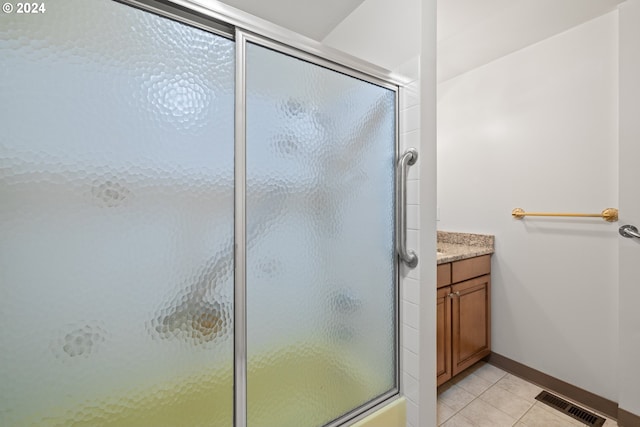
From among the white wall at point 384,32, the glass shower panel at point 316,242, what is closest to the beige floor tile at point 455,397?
the glass shower panel at point 316,242

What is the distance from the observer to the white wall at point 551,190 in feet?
5.27

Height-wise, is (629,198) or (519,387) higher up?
(629,198)

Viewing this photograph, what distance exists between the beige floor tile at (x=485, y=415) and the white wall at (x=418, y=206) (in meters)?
0.52

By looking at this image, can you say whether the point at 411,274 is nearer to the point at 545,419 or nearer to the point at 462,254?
the point at 462,254

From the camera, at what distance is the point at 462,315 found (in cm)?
182

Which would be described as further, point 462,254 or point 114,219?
point 462,254

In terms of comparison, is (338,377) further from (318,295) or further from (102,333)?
(102,333)

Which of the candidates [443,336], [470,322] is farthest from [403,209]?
[470,322]

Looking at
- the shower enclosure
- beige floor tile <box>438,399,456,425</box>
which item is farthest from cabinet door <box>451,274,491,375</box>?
the shower enclosure

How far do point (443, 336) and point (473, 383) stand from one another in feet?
1.81

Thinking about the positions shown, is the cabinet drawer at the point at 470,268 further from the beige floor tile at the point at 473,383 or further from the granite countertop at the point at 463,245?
the beige floor tile at the point at 473,383

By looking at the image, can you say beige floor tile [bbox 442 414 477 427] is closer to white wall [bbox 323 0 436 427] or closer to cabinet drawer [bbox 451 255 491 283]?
white wall [bbox 323 0 436 427]

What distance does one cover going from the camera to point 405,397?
126 cm

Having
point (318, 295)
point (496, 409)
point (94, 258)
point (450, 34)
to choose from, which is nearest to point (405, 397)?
point (318, 295)
